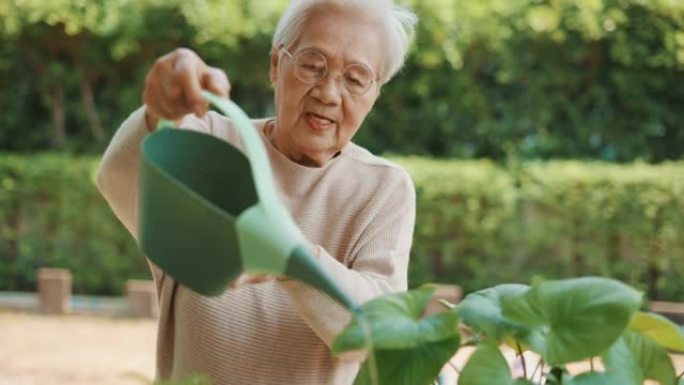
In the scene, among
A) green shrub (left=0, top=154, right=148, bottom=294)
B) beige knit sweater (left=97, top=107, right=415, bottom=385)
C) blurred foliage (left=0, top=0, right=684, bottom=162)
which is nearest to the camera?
beige knit sweater (left=97, top=107, right=415, bottom=385)

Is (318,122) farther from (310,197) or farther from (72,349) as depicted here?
(72,349)

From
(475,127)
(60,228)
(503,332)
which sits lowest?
(60,228)

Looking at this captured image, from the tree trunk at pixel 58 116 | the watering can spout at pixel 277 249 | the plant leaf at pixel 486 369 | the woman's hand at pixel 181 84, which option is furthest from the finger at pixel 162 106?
the tree trunk at pixel 58 116

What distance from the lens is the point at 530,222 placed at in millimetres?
8328

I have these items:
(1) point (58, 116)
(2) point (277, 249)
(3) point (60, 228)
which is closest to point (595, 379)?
(2) point (277, 249)

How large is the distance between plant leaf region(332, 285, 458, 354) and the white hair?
1.81 feet

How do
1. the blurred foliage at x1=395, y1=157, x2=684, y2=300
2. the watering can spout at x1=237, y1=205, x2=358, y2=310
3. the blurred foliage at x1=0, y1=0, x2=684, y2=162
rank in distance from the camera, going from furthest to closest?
the blurred foliage at x1=0, y1=0, x2=684, y2=162, the blurred foliage at x1=395, y1=157, x2=684, y2=300, the watering can spout at x1=237, y1=205, x2=358, y2=310

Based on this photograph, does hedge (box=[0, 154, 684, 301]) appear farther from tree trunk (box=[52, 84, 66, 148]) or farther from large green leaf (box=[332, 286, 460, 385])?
large green leaf (box=[332, 286, 460, 385])

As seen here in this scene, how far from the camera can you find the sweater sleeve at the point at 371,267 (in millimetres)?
1174

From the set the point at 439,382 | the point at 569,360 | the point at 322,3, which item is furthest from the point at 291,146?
the point at 569,360

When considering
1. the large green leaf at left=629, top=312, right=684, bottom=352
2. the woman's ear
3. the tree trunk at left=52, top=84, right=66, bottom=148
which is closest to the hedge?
the tree trunk at left=52, top=84, right=66, bottom=148

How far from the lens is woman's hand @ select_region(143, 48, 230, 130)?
1050 millimetres

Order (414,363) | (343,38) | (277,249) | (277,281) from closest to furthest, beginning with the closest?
(277,249) → (414,363) → (277,281) → (343,38)

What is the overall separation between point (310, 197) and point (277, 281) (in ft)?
0.76
